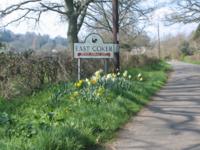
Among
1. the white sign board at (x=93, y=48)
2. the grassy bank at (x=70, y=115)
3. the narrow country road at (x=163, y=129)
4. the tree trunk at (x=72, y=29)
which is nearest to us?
the grassy bank at (x=70, y=115)

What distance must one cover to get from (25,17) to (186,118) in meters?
21.4

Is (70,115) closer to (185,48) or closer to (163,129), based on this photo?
(163,129)

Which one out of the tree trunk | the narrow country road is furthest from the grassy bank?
the tree trunk

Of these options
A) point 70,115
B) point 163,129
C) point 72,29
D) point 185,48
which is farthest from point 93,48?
point 185,48

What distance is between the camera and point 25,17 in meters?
30.2

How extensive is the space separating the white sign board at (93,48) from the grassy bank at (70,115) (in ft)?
3.55

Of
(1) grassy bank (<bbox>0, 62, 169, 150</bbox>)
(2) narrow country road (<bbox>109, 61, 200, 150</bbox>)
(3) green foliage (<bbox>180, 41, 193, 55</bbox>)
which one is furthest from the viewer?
(3) green foliage (<bbox>180, 41, 193, 55</bbox>)

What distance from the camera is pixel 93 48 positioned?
15297mm

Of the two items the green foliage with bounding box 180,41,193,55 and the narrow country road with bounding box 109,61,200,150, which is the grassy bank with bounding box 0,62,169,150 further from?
the green foliage with bounding box 180,41,193,55

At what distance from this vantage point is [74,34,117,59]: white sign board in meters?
15.0

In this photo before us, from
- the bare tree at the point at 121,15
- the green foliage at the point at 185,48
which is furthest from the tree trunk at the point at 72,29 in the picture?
the green foliage at the point at 185,48

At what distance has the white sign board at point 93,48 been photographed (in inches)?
591

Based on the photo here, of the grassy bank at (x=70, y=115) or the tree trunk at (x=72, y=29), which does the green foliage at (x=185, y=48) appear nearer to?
the tree trunk at (x=72, y=29)

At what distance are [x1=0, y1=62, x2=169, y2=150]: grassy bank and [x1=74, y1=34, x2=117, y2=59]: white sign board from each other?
1083mm
